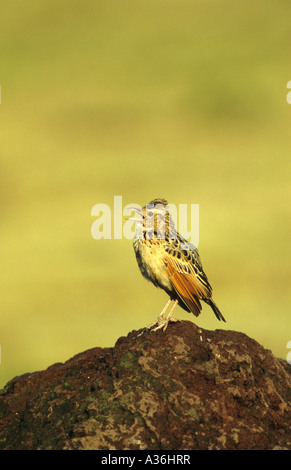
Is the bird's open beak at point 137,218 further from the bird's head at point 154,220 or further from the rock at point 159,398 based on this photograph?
the rock at point 159,398

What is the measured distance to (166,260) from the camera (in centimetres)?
579

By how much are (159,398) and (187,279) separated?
1759 mm

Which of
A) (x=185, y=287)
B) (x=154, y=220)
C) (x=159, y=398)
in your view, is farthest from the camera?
(x=154, y=220)

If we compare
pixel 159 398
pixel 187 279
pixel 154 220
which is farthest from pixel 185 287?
pixel 159 398

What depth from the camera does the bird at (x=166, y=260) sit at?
576 cm

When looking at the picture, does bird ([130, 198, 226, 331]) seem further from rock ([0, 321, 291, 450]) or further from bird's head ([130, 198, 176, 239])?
rock ([0, 321, 291, 450])

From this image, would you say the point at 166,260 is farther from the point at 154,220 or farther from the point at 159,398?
the point at 159,398

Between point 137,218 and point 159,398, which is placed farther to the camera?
point 137,218

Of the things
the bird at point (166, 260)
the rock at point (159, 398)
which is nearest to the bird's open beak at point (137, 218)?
the bird at point (166, 260)

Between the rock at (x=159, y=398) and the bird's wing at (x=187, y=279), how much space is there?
2.41ft

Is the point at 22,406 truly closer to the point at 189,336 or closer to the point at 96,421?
the point at 96,421

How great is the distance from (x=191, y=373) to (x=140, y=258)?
1646 millimetres

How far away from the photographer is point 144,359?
4480 mm
